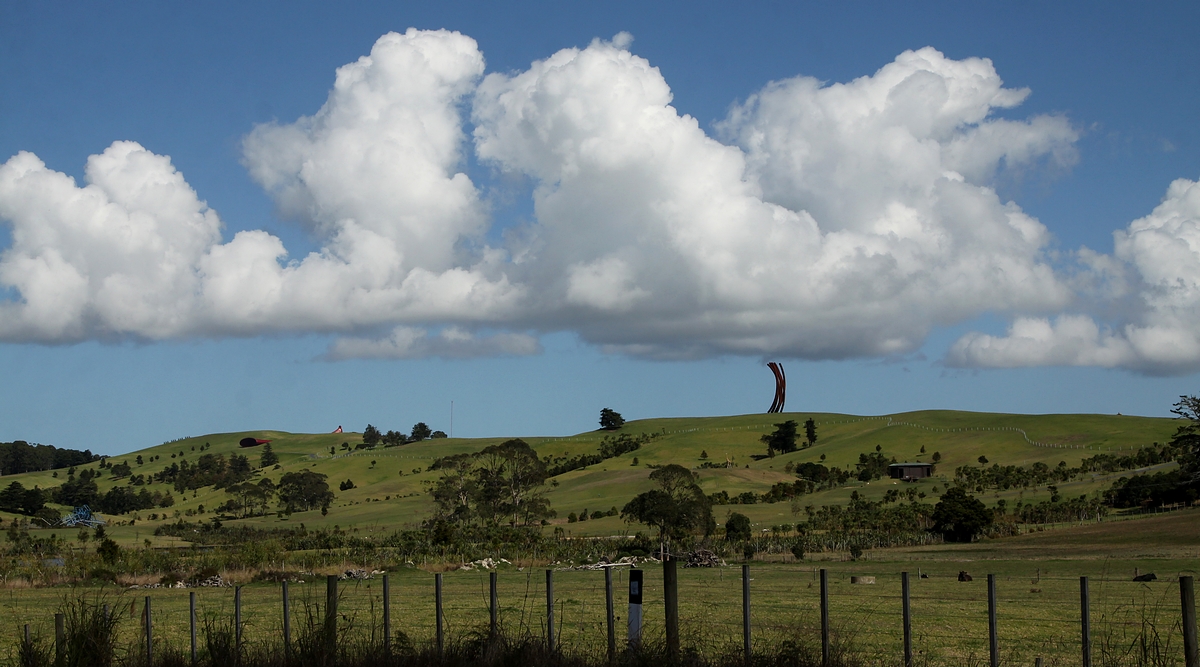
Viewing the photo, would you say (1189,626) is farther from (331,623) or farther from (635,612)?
(331,623)

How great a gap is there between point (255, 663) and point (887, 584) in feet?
93.0

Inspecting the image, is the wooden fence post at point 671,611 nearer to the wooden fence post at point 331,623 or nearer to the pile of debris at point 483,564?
the wooden fence post at point 331,623

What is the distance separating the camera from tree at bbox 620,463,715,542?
70.4 metres

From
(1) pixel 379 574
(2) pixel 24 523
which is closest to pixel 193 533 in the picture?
(2) pixel 24 523

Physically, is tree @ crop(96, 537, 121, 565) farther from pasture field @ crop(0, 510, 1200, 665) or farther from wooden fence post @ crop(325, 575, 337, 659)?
wooden fence post @ crop(325, 575, 337, 659)

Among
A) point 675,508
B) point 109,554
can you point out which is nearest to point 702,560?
point 675,508

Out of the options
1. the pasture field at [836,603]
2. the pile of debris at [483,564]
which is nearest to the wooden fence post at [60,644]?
the pasture field at [836,603]

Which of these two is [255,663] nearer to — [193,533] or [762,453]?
[193,533]

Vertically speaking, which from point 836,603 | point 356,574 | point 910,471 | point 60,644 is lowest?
point 910,471

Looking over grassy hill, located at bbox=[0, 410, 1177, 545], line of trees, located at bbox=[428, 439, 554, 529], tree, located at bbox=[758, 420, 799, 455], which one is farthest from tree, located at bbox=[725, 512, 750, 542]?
tree, located at bbox=[758, 420, 799, 455]

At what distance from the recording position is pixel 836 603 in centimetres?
2838

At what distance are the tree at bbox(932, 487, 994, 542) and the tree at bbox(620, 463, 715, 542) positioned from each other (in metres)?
15.6

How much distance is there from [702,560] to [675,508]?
56.6 ft

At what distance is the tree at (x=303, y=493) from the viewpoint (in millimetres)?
144875
